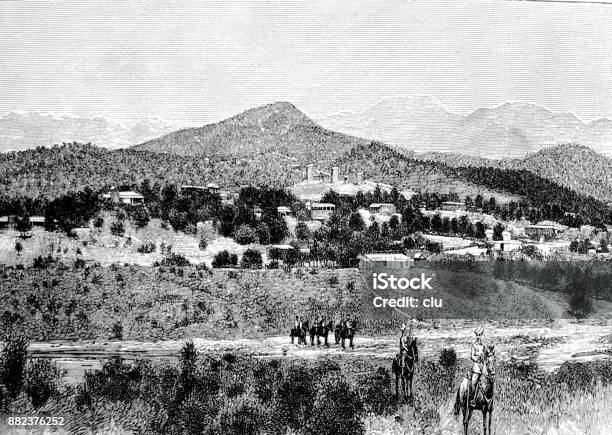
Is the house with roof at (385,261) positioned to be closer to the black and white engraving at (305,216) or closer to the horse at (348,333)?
the black and white engraving at (305,216)

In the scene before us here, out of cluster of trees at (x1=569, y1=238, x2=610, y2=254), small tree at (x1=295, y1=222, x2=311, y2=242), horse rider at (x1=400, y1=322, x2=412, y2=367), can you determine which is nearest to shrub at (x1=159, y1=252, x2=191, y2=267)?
small tree at (x1=295, y1=222, x2=311, y2=242)

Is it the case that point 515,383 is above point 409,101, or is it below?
below

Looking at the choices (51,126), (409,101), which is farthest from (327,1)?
(51,126)

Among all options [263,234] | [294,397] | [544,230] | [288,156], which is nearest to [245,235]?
[263,234]

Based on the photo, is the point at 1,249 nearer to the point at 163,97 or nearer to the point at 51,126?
the point at 51,126

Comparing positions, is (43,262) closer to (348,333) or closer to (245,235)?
(245,235)

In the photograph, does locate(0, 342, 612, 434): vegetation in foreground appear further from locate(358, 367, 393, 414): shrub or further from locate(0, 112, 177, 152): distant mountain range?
locate(0, 112, 177, 152): distant mountain range
